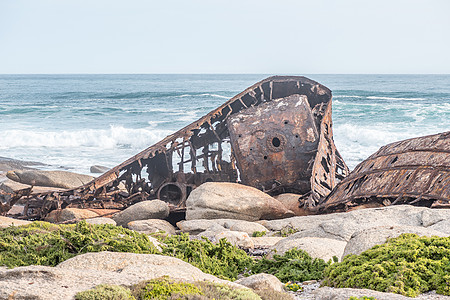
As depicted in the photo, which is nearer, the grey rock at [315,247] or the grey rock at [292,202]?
the grey rock at [315,247]

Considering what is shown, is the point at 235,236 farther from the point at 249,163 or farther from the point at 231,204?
the point at 249,163

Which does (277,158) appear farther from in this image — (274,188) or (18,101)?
(18,101)

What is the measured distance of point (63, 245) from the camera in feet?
18.4

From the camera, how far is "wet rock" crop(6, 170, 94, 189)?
55.4 feet

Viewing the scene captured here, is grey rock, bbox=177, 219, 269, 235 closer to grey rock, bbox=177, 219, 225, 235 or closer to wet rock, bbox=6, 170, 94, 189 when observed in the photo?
grey rock, bbox=177, 219, 225, 235

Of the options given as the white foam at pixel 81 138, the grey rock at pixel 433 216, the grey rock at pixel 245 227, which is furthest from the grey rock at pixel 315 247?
the white foam at pixel 81 138

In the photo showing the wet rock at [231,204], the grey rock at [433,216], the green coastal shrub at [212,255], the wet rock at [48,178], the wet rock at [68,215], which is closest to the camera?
the green coastal shrub at [212,255]

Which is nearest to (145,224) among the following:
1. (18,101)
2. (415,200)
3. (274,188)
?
(274,188)

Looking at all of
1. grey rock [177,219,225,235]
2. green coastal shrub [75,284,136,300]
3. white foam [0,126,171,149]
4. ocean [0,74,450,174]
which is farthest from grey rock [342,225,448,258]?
white foam [0,126,171,149]

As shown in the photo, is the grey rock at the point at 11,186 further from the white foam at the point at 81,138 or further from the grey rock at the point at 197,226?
the white foam at the point at 81,138

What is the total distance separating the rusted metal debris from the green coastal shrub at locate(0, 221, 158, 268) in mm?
5046

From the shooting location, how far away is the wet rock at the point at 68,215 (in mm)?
11297

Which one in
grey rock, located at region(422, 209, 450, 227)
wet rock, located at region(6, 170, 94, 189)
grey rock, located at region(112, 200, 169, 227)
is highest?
grey rock, located at region(422, 209, 450, 227)

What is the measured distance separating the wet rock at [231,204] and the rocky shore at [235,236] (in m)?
0.02
